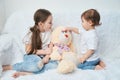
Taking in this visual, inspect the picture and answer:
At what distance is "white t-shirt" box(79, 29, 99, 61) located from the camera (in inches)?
71.9

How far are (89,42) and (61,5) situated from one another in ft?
2.20

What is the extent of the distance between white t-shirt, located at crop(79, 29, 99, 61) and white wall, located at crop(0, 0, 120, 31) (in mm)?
403

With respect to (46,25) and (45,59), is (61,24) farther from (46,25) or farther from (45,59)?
(45,59)

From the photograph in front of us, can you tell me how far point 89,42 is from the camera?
1839 mm

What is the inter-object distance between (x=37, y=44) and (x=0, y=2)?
0.75 m

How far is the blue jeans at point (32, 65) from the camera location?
5.86ft

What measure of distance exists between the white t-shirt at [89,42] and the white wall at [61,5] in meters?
0.40

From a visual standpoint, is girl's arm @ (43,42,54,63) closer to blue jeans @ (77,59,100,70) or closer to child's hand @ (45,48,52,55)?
child's hand @ (45,48,52,55)

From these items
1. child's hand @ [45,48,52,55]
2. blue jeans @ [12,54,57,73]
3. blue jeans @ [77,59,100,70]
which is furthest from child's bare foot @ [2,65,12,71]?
blue jeans @ [77,59,100,70]

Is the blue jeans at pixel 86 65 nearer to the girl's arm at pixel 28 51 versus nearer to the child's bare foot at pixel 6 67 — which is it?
the girl's arm at pixel 28 51

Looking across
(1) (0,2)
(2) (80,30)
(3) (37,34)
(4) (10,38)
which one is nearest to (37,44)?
(3) (37,34)

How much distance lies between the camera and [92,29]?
6.12ft

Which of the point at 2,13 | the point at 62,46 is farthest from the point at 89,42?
the point at 2,13

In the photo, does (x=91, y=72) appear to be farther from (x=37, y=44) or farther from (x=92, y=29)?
(x=37, y=44)
